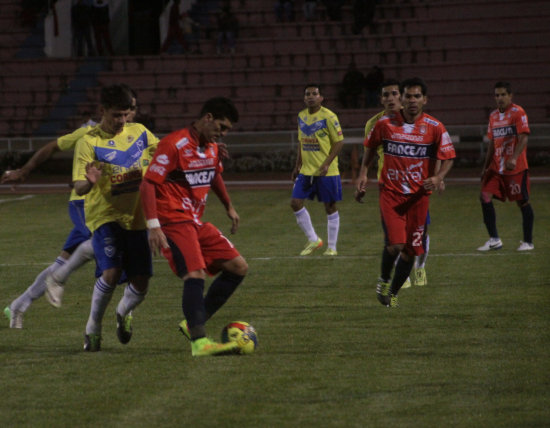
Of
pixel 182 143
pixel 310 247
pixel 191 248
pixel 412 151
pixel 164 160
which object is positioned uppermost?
pixel 182 143

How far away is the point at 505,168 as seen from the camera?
45.3 ft

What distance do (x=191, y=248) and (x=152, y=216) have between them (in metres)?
0.37

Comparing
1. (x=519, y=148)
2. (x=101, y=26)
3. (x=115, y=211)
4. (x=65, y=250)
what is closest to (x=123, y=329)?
(x=115, y=211)

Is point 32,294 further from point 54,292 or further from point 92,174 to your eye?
point 92,174

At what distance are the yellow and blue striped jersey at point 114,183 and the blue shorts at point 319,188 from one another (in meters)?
7.00

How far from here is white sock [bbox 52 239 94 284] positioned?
8.32m

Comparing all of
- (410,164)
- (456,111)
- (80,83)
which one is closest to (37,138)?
(80,83)

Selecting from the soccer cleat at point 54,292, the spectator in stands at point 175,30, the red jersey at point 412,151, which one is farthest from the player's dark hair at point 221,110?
the spectator in stands at point 175,30

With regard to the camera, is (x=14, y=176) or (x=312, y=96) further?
(x=312, y=96)

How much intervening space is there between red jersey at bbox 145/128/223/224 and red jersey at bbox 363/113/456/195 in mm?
2557

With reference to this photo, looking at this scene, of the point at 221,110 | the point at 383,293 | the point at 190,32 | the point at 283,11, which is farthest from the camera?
the point at 190,32

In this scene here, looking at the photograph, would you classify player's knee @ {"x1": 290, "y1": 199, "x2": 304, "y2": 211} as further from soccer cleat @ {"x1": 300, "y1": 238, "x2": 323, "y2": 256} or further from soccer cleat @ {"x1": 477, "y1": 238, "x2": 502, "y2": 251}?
soccer cleat @ {"x1": 477, "y1": 238, "x2": 502, "y2": 251}

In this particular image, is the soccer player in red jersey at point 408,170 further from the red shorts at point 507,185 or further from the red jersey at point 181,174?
the red shorts at point 507,185

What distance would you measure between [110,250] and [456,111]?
26.4m
